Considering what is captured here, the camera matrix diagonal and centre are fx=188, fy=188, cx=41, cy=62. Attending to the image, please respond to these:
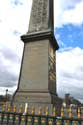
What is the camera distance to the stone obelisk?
9.87m

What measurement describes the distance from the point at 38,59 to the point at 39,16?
2970 mm

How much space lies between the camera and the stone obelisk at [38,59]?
9.87 meters

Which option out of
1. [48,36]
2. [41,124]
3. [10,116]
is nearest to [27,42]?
[48,36]

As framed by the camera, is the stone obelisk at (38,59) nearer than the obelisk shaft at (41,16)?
Yes

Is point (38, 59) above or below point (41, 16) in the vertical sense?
below

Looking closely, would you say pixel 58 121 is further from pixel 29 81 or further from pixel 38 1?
pixel 38 1

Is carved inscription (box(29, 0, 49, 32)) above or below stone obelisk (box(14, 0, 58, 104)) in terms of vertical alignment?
above

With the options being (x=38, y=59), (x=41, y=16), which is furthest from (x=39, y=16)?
(x=38, y=59)

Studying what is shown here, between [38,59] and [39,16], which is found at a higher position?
[39,16]

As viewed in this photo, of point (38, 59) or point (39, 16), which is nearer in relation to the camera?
point (38, 59)

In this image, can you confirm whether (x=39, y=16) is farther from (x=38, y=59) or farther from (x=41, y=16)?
(x=38, y=59)

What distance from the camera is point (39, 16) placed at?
11836 mm

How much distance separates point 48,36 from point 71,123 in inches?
258

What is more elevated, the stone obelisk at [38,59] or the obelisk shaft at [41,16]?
the obelisk shaft at [41,16]
